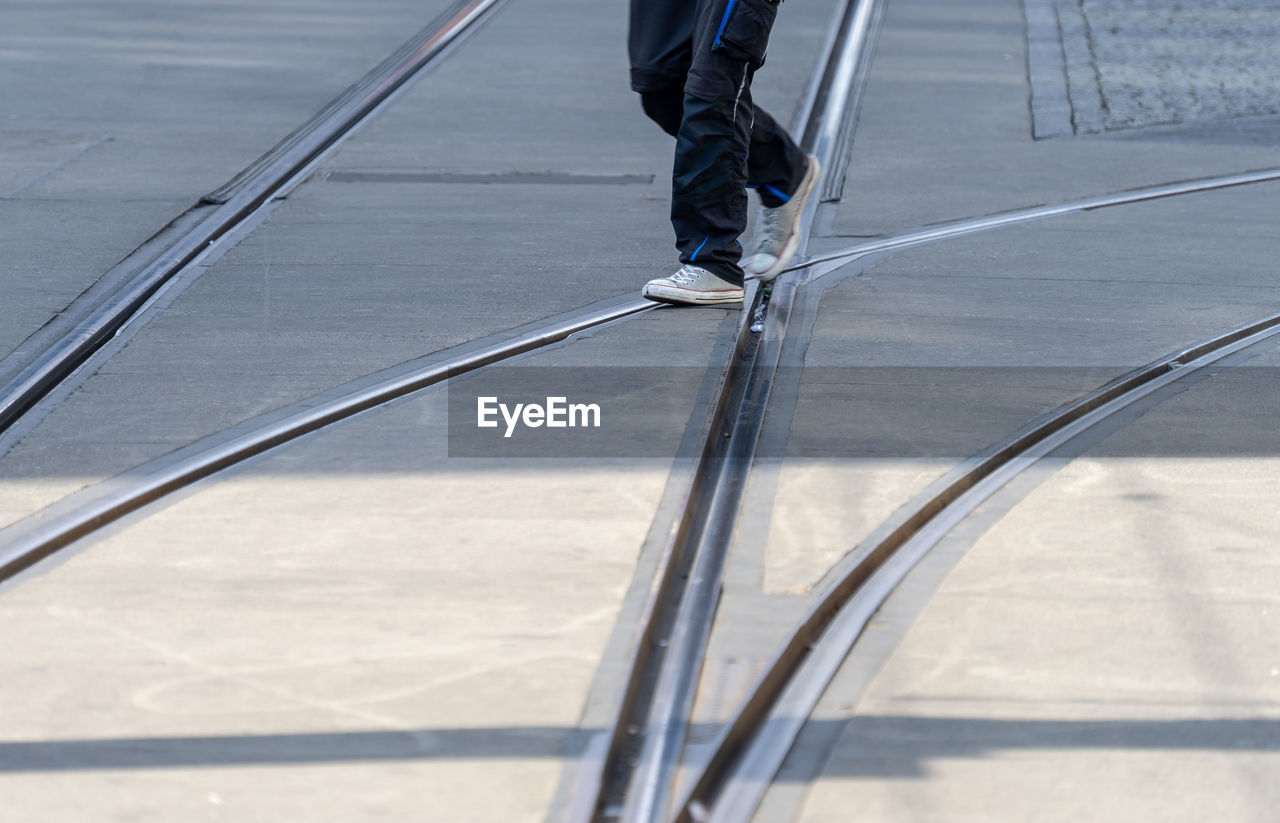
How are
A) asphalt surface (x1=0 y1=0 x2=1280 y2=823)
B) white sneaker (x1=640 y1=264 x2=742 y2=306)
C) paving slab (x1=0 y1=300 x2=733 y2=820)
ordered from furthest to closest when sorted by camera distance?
white sneaker (x1=640 y1=264 x2=742 y2=306)
asphalt surface (x1=0 y1=0 x2=1280 y2=823)
paving slab (x1=0 y1=300 x2=733 y2=820)

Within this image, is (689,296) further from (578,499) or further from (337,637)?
(337,637)

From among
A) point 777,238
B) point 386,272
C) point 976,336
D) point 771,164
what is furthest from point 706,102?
point 386,272

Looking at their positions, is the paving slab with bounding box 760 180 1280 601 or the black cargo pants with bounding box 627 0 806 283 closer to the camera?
the paving slab with bounding box 760 180 1280 601

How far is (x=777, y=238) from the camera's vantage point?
5.88 m

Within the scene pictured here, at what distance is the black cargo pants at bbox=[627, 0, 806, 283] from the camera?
207 inches

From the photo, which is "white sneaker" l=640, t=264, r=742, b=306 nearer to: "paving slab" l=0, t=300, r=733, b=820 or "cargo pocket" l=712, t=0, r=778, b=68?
"cargo pocket" l=712, t=0, r=778, b=68

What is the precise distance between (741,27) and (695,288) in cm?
85

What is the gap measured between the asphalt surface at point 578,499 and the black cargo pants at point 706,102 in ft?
0.94

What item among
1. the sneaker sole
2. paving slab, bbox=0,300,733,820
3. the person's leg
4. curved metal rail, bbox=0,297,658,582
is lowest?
paving slab, bbox=0,300,733,820

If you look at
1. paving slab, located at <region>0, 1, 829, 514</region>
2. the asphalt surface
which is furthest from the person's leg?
paving slab, located at <region>0, 1, 829, 514</region>

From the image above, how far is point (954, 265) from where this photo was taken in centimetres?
633

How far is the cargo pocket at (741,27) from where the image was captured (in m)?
5.22

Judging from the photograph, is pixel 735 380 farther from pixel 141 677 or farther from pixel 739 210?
pixel 141 677

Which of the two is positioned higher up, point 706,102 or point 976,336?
point 706,102
